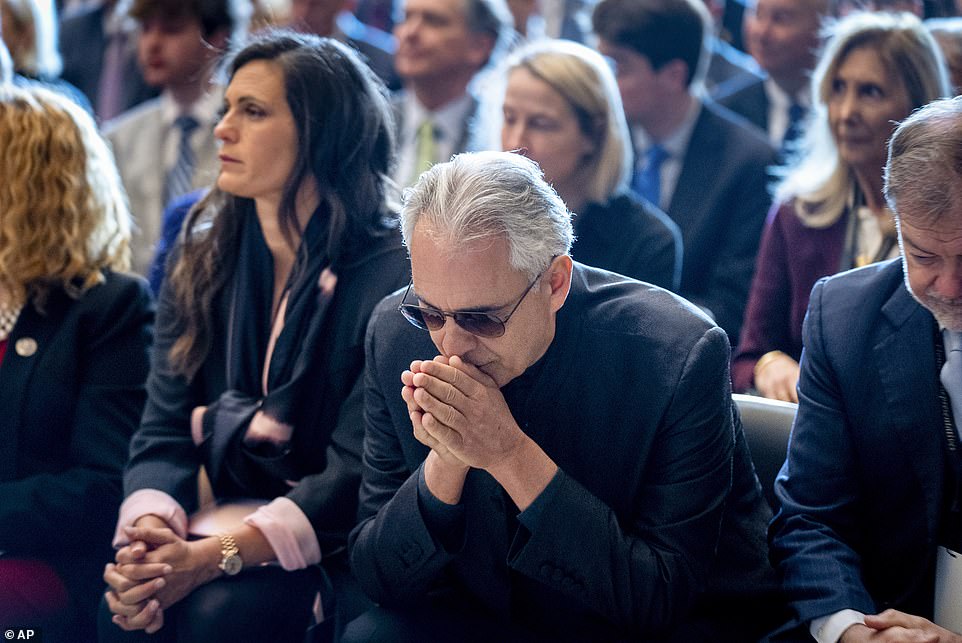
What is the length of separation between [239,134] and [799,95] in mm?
2617

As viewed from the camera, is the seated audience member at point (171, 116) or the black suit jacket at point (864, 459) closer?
the black suit jacket at point (864, 459)

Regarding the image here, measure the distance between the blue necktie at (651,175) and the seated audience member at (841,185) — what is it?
91cm

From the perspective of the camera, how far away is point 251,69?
265 centimetres

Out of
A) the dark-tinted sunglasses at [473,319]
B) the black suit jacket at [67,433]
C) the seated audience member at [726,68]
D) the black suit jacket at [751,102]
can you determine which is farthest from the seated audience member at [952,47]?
the black suit jacket at [67,433]

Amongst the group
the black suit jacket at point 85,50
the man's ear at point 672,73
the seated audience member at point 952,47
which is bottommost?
the black suit jacket at point 85,50

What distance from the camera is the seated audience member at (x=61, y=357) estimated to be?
2496 mm

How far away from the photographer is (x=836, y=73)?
3229mm

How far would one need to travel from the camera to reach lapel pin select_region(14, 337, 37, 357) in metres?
2.55

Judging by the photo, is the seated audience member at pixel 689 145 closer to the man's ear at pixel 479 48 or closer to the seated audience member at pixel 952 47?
the man's ear at pixel 479 48

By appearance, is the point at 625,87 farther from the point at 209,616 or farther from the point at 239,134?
the point at 209,616

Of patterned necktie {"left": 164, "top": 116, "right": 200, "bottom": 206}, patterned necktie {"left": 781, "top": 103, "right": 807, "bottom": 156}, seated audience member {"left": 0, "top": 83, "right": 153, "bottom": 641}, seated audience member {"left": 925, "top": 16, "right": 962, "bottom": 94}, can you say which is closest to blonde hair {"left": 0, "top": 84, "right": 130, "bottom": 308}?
seated audience member {"left": 0, "top": 83, "right": 153, "bottom": 641}


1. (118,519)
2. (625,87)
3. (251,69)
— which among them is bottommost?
(118,519)

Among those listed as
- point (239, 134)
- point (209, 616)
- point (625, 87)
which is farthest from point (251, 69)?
point (625, 87)

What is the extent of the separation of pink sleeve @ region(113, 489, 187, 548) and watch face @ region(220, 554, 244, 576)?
5.3 inches
